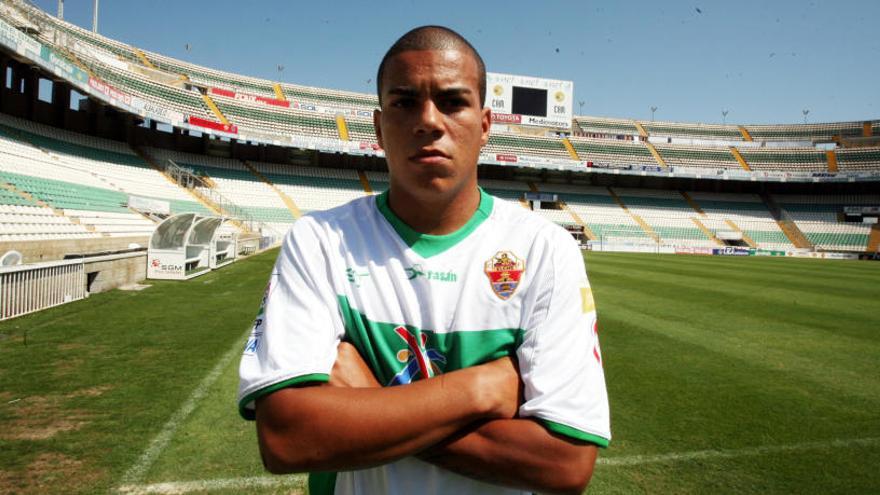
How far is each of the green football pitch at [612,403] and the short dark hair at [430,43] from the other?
9.16ft

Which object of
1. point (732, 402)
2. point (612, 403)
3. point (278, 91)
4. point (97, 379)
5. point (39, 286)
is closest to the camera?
point (612, 403)

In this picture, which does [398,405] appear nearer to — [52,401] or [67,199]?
[52,401]

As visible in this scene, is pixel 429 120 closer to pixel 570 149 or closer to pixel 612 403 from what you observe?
pixel 612 403

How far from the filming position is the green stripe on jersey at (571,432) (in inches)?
50.3

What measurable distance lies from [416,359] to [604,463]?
2.73 metres

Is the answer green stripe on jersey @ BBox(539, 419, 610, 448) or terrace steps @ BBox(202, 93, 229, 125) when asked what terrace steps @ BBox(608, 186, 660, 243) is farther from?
green stripe on jersey @ BBox(539, 419, 610, 448)

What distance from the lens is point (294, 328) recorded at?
1336 millimetres

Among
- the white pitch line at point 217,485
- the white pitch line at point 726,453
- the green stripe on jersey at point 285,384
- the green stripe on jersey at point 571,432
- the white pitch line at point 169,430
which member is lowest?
the white pitch line at point 217,485

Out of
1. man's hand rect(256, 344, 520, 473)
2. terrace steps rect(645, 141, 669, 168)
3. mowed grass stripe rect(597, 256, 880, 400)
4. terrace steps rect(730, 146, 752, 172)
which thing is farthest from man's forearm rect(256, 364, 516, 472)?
terrace steps rect(730, 146, 752, 172)

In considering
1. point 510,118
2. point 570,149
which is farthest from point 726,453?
point 570,149

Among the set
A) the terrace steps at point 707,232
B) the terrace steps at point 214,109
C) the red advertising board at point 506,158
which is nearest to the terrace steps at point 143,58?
the terrace steps at point 214,109

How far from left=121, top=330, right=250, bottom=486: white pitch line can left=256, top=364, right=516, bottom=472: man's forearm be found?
254 centimetres

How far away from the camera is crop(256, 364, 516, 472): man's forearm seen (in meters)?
1.22

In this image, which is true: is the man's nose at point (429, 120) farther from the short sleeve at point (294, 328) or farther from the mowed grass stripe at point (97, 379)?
the mowed grass stripe at point (97, 379)
